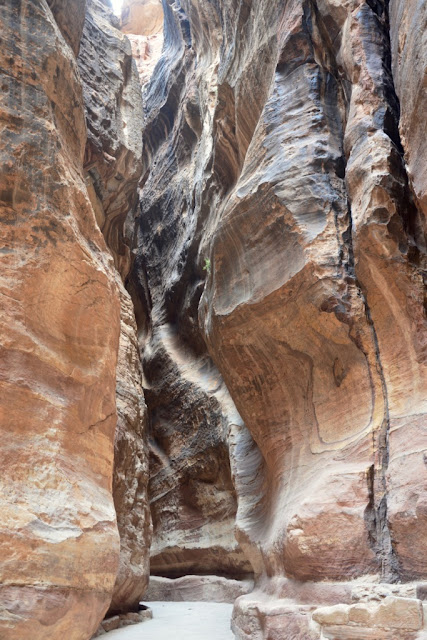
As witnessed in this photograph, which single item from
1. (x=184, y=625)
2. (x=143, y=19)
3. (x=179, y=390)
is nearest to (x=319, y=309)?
(x=184, y=625)

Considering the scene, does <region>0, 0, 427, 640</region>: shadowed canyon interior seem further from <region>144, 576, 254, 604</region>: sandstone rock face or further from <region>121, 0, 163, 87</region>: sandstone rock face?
<region>121, 0, 163, 87</region>: sandstone rock face

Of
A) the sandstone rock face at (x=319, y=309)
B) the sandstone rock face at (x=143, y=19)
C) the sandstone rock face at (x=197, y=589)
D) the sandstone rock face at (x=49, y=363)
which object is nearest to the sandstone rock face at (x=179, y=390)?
the sandstone rock face at (x=197, y=589)

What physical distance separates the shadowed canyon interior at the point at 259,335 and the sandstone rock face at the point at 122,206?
0.18ft

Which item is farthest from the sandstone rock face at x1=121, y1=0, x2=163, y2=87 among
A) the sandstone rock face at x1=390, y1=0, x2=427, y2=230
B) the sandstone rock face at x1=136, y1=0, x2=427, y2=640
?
the sandstone rock face at x1=390, y1=0, x2=427, y2=230

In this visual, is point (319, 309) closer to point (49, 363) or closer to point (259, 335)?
point (259, 335)

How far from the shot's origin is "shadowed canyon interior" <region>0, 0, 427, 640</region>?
14.5 feet

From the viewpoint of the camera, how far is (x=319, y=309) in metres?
6.40

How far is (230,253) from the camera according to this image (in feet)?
26.0

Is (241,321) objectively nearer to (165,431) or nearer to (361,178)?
(361,178)

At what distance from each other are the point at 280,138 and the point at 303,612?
550 cm

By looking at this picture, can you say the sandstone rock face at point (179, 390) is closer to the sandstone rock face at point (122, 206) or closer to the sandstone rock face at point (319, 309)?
the sandstone rock face at point (319, 309)

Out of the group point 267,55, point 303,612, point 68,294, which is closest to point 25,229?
point 68,294

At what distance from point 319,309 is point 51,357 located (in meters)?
3.03

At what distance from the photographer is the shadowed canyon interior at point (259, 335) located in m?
4.41
